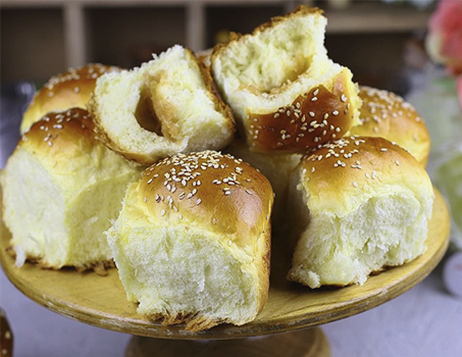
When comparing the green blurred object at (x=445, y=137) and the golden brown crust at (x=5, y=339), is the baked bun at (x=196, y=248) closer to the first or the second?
the golden brown crust at (x=5, y=339)

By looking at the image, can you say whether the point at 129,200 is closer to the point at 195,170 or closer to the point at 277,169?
the point at 195,170

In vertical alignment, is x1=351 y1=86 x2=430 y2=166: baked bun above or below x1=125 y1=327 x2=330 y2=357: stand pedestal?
above

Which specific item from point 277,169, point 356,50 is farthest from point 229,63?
point 356,50

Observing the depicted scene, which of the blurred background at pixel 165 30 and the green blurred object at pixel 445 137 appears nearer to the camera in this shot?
the green blurred object at pixel 445 137

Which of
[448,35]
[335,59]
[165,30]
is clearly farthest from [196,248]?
[165,30]

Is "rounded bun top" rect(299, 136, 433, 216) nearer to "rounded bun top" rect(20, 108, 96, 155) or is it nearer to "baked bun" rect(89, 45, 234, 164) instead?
"baked bun" rect(89, 45, 234, 164)

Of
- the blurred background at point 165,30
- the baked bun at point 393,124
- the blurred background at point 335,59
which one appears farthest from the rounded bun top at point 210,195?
the blurred background at point 165,30

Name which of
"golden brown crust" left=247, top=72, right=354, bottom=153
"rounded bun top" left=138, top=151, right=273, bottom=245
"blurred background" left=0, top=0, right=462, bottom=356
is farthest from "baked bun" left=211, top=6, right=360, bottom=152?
"blurred background" left=0, top=0, right=462, bottom=356
